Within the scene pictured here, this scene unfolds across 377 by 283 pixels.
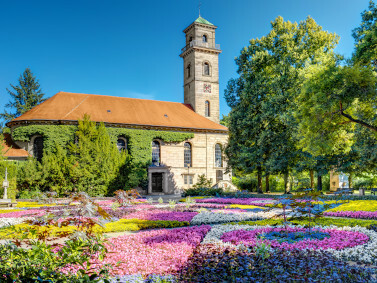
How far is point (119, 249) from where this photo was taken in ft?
24.6

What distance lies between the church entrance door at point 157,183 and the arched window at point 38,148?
1212 cm

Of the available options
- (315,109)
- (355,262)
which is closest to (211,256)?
(355,262)

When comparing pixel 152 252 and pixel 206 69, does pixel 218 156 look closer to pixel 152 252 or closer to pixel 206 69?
pixel 206 69

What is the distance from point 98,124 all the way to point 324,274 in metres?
32.0

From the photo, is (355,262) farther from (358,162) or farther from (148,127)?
(148,127)

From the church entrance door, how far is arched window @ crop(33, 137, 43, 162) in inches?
477

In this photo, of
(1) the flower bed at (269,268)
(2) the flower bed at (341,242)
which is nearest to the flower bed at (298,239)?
(2) the flower bed at (341,242)

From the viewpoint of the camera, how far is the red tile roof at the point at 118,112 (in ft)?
114

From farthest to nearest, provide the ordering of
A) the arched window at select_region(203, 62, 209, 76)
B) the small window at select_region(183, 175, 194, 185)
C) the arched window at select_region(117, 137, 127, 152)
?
the arched window at select_region(203, 62, 209, 76)
the small window at select_region(183, 175, 194, 185)
the arched window at select_region(117, 137, 127, 152)

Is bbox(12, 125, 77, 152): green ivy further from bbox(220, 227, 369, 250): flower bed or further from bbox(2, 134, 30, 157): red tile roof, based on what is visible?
bbox(220, 227, 369, 250): flower bed

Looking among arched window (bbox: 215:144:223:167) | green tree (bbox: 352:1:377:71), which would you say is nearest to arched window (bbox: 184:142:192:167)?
arched window (bbox: 215:144:223:167)

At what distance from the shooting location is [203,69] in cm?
4528

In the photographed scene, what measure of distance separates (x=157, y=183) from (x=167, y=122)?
7.20 metres

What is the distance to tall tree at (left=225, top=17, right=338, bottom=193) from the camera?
90.9 feet
